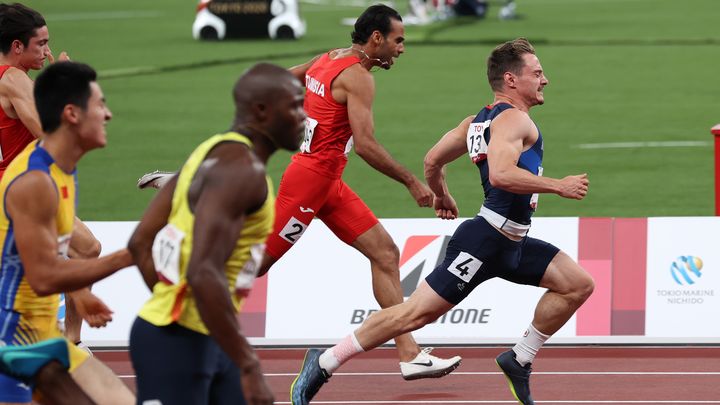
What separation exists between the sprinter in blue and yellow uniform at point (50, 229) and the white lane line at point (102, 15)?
98.1ft

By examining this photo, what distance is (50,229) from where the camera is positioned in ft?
19.8

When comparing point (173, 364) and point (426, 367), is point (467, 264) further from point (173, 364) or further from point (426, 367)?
point (173, 364)

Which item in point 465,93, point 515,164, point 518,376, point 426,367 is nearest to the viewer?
point 515,164

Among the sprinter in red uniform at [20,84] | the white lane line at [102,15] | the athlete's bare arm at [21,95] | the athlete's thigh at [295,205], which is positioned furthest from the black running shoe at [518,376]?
the white lane line at [102,15]

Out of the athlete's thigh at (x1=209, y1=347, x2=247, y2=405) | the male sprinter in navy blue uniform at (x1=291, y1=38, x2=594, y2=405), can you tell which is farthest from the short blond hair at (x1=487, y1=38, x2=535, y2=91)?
the athlete's thigh at (x1=209, y1=347, x2=247, y2=405)

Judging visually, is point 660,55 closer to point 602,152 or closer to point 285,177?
point 602,152

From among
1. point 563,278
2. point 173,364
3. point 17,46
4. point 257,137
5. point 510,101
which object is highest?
point 257,137

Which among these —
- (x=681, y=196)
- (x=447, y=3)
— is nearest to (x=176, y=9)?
(x=447, y=3)

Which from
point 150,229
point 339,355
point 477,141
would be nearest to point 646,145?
point 477,141

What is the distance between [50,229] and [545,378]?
4600 millimetres

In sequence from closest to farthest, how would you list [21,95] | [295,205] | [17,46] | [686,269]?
[21,95]
[17,46]
[295,205]
[686,269]

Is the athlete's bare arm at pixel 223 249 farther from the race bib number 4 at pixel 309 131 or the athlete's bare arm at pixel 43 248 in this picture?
the race bib number 4 at pixel 309 131

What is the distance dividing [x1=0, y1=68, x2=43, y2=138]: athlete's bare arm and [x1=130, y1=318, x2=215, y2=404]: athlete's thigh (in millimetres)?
3515

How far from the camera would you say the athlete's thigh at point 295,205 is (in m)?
9.52
